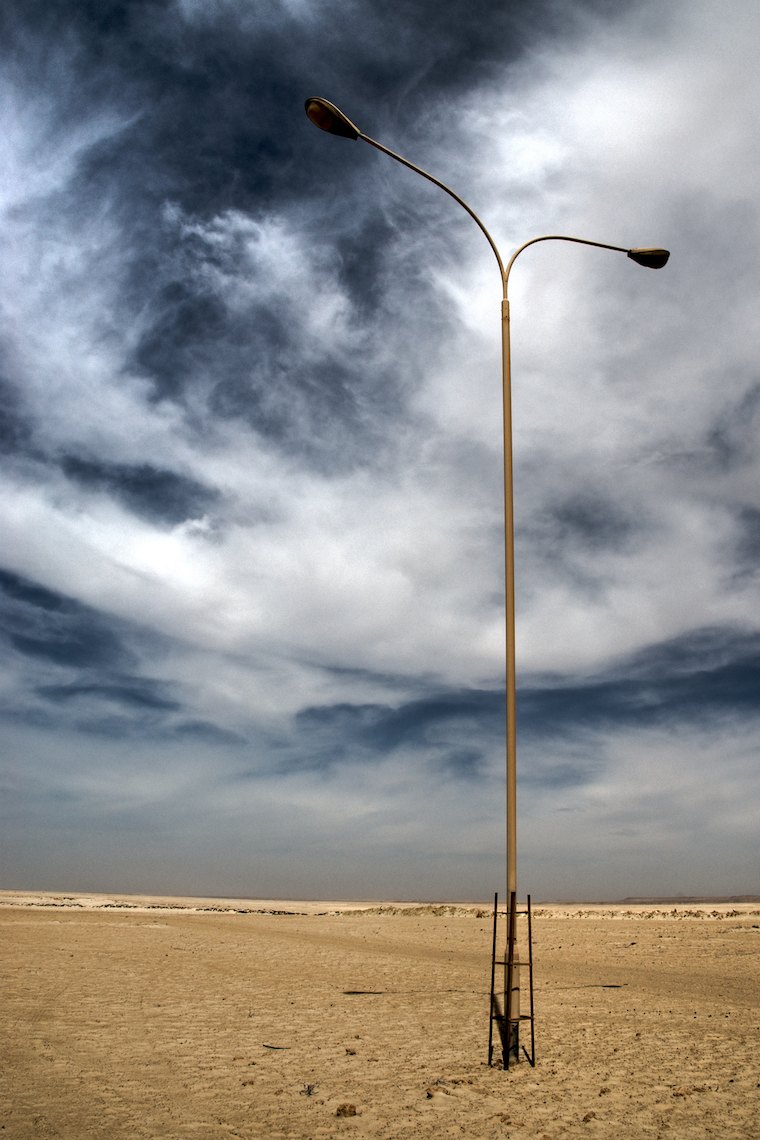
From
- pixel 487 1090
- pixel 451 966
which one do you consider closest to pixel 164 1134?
pixel 487 1090

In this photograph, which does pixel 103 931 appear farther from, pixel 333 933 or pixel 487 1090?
pixel 487 1090

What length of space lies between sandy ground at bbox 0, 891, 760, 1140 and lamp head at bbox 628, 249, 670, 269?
1210 cm

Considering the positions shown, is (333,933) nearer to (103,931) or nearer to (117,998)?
(103,931)

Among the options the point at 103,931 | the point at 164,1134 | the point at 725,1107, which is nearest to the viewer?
the point at 164,1134

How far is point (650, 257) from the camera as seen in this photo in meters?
14.1

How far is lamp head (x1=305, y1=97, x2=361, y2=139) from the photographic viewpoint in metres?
12.1

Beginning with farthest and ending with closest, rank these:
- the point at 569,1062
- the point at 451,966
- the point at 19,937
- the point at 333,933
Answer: the point at 333,933
the point at 19,937
the point at 451,966
the point at 569,1062

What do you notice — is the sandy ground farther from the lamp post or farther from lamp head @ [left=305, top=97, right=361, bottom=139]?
lamp head @ [left=305, top=97, right=361, bottom=139]

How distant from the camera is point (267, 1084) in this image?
37.3ft

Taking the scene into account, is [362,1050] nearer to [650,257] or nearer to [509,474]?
[509,474]

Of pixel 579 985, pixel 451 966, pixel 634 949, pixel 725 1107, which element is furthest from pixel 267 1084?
pixel 634 949

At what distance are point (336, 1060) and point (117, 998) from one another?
28.9 ft

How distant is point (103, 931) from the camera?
143 feet

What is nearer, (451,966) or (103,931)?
(451,966)
